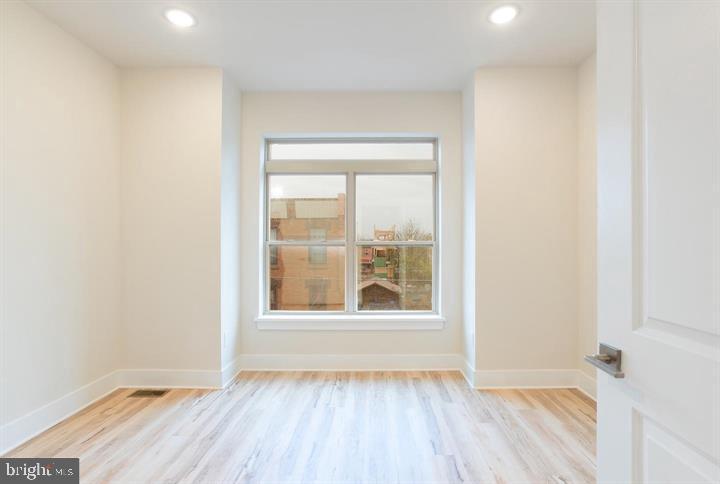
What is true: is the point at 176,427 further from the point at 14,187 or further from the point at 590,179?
the point at 590,179

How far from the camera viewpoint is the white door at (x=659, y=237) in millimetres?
685

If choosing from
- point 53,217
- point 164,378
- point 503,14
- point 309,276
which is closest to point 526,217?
point 503,14

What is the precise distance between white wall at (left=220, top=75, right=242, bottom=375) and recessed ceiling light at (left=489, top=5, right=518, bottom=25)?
220 centimetres

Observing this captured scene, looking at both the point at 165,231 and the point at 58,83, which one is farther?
the point at 165,231

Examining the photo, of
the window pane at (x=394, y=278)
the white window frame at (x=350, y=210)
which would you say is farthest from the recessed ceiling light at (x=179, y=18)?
the window pane at (x=394, y=278)

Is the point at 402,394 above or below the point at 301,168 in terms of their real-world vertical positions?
below

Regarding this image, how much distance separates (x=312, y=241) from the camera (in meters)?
3.79

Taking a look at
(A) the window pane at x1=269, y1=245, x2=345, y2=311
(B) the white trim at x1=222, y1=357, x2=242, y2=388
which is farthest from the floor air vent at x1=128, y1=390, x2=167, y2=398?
(A) the window pane at x1=269, y1=245, x2=345, y2=311

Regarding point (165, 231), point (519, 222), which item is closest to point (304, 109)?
point (165, 231)

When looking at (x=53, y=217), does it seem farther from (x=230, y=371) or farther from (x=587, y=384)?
(x=587, y=384)

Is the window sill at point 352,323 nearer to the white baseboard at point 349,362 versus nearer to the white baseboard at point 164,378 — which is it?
the white baseboard at point 349,362

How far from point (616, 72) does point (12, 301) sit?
3159 millimetres

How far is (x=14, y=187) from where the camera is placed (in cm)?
221

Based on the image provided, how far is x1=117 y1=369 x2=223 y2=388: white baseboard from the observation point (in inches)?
122
